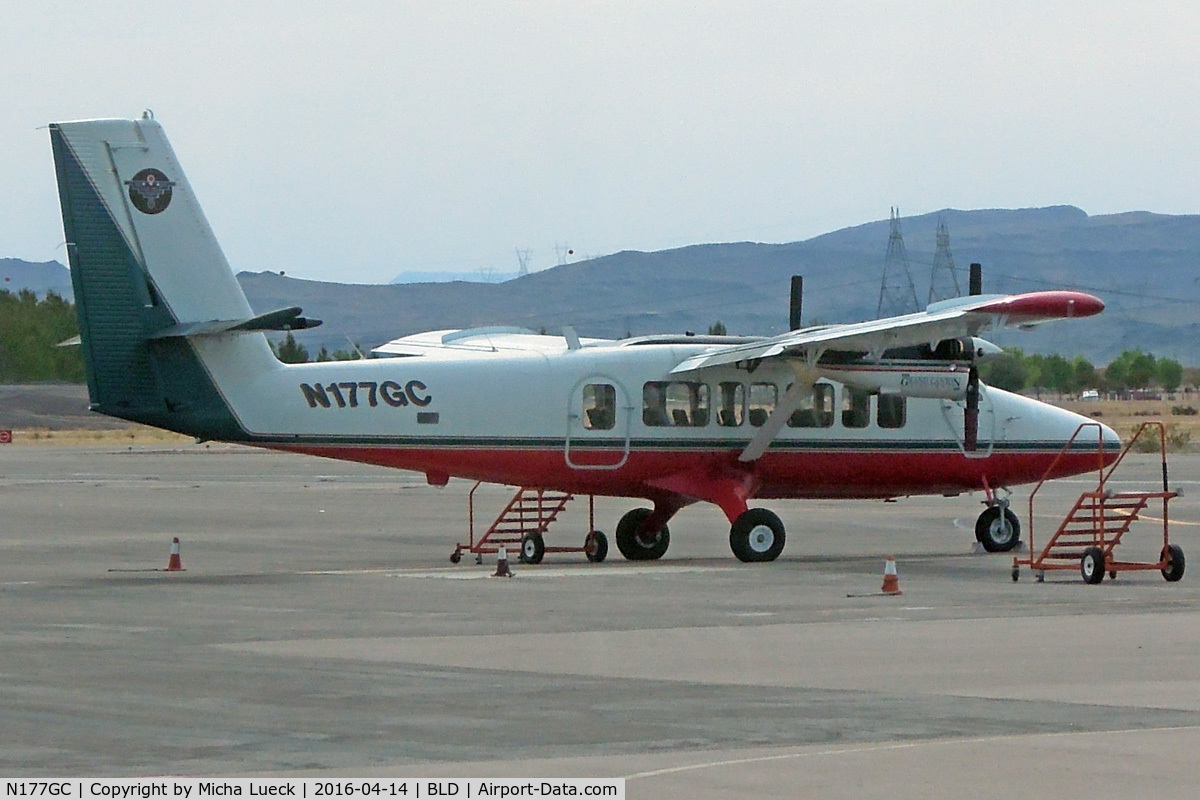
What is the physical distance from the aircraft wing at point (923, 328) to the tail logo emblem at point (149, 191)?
8.01 m

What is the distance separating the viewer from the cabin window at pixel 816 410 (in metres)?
29.4

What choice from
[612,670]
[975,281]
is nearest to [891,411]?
[975,281]

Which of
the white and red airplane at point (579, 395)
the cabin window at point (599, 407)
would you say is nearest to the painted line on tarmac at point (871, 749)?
the white and red airplane at point (579, 395)

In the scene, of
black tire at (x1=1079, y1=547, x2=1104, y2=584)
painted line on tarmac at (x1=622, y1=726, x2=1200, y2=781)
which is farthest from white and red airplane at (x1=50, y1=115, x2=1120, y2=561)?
painted line on tarmac at (x1=622, y1=726, x2=1200, y2=781)

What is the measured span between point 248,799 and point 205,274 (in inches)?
664

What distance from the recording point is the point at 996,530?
3105 cm

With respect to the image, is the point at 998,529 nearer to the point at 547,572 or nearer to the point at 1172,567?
the point at 1172,567

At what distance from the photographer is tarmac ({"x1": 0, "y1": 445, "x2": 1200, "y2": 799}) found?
1122cm

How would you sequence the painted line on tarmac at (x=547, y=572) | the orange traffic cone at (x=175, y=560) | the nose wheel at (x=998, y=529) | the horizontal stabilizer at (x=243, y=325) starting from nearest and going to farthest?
1. the horizontal stabilizer at (x=243, y=325)
2. the painted line on tarmac at (x=547, y=572)
3. the orange traffic cone at (x=175, y=560)
4. the nose wheel at (x=998, y=529)

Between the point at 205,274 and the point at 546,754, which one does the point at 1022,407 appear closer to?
the point at 205,274

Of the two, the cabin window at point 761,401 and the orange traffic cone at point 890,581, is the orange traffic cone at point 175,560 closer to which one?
the cabin window at point 761,401

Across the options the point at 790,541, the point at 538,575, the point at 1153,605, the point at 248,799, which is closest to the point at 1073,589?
the point at 1153,605

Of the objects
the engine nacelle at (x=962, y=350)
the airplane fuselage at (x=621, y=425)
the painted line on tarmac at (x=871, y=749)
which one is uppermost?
the engine nacelle at (x=962, y=350)

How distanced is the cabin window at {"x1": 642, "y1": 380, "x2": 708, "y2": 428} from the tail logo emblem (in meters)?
7.64
